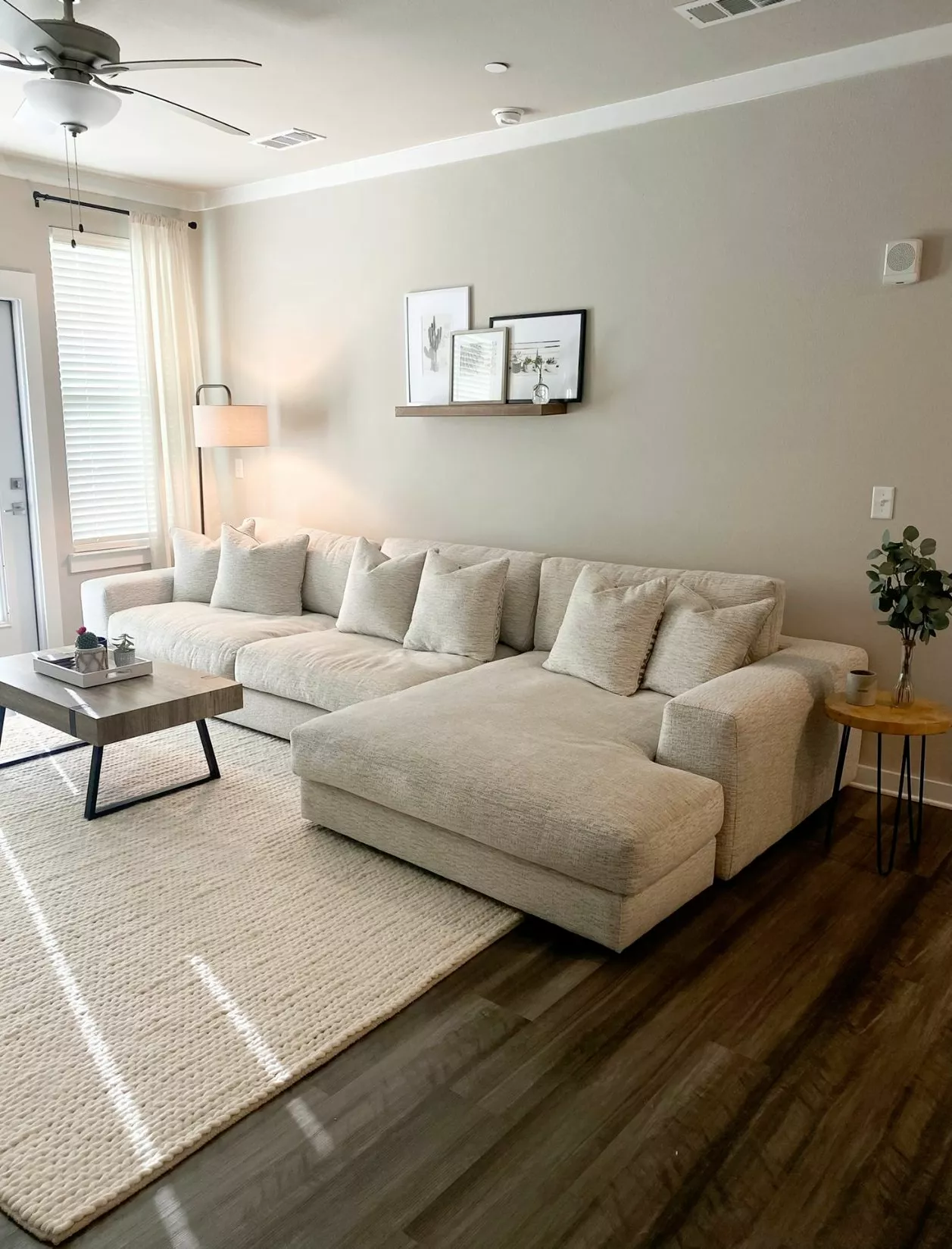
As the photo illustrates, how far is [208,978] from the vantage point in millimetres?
2467

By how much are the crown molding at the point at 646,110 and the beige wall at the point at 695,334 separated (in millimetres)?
46

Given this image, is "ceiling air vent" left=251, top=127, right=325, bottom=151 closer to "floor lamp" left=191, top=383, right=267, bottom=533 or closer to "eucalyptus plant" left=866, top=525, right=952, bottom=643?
"floor lamp" left=191, top=383, right=267, bottom=533

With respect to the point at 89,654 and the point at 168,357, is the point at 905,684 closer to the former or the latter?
the point at 89,654

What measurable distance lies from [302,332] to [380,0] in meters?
2.63

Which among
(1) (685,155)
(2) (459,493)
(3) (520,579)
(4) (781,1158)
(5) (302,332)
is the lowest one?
(4) (781,1158)

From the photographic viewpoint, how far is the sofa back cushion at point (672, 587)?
349cm

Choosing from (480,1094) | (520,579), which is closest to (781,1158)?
(480,1094)

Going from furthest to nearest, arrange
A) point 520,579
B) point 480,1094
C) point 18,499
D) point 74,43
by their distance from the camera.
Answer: point 18,499 → point 520,579 → point 74,43 → point 480,1094

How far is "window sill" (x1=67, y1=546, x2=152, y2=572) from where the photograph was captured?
18.3 feet

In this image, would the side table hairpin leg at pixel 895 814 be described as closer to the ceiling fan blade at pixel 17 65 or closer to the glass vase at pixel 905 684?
the glass vase at pixel 905 684

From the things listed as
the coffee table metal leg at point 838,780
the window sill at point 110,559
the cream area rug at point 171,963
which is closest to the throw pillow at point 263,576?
the window sill at point 110,559

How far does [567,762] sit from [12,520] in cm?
392

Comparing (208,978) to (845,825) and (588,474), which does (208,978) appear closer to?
(845,825)

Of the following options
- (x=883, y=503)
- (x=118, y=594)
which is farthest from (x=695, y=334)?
(x=118, y=594)
